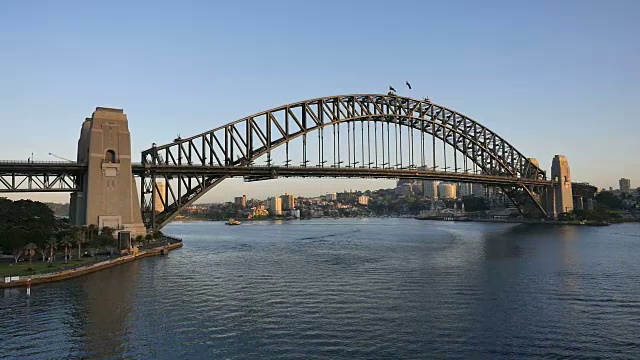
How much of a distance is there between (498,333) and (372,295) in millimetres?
8555

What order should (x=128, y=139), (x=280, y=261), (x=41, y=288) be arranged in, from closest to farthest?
1. (x=41, y=288)
2. (x=280, y=261)
3. (x=128, y=139)

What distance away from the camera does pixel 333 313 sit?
23188 millimetres

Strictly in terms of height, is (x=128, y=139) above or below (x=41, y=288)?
above

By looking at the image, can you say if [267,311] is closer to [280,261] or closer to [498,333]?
[498,333]

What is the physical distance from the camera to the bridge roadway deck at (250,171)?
46344 millimetres

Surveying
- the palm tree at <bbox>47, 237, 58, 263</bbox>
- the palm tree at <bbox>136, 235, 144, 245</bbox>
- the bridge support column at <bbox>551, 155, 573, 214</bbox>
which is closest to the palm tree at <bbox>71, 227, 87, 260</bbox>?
the palm tree at <bbox>47, 237, 58, 263</bbox>

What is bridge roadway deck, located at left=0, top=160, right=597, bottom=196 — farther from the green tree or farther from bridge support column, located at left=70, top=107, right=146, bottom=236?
the green tree

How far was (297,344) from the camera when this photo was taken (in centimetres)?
1858

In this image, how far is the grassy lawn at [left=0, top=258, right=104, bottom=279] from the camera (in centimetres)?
3197

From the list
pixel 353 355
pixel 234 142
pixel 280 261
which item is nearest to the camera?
pixel 353 355

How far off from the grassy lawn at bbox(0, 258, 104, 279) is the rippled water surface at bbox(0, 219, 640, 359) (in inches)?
95.7

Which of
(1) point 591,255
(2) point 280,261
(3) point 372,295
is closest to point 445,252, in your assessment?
(1) point 591,255

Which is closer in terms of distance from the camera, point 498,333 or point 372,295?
point 498,333

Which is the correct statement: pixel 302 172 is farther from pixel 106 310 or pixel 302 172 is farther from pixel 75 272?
pixel 106 310
